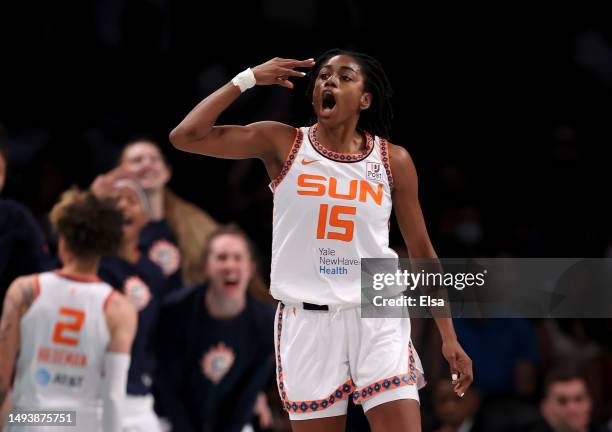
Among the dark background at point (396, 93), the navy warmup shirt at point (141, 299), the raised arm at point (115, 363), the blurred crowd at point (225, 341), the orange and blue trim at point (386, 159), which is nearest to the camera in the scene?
the orange and blue trim at point (386, 159)

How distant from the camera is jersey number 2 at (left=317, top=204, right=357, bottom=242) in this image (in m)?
3.57

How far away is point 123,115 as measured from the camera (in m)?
7.31

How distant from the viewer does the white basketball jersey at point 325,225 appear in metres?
3.57

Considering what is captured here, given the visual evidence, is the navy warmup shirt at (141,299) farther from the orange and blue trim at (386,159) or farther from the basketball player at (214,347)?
the orange and blue trim at (386,159)

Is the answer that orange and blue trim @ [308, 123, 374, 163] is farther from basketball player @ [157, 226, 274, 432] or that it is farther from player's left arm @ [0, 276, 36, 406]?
basketball player @ [157, 226, 274, 432]

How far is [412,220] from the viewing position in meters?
3.76

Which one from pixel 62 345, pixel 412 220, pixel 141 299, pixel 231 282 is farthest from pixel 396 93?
pixel 412 220

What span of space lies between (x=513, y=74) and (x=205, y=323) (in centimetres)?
296

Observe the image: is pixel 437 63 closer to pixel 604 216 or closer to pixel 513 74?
pixel 513 74

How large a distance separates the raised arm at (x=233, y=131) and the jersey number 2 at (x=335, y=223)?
27cm

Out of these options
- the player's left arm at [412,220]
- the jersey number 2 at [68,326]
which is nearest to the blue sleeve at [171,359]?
the jersey number 2 at [68,326]


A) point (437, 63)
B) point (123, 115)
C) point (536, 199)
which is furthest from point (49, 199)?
point (536, 199)

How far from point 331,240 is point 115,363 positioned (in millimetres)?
1597
